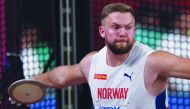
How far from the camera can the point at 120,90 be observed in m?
4.16

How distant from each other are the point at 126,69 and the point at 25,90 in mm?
781

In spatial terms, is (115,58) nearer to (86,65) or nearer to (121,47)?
(121,47)

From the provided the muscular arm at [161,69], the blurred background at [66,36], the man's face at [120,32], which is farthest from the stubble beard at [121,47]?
the blurred background at [66,36]

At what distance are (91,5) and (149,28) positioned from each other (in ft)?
1.71

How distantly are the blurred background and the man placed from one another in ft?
3.62

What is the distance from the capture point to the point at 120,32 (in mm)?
4062

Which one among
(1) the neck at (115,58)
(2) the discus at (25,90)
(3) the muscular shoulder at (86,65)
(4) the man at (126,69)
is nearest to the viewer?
(4) the man at (126,69)

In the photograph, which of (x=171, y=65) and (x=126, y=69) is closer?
(x=171, y=65)

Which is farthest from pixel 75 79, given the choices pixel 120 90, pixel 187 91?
pixel 187 91

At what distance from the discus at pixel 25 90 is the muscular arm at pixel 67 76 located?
8cm

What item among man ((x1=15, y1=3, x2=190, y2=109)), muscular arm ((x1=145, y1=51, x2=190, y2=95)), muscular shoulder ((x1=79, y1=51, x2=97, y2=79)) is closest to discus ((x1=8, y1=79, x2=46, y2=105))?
muscular shoulder ((x1=79, y1=51, x2=97, y2=79))

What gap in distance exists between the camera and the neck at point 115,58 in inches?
165

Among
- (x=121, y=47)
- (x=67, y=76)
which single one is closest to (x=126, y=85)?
(x=121, y=47)

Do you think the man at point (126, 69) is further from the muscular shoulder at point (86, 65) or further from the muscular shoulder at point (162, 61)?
the muscular shoulder at point (86, 65)
